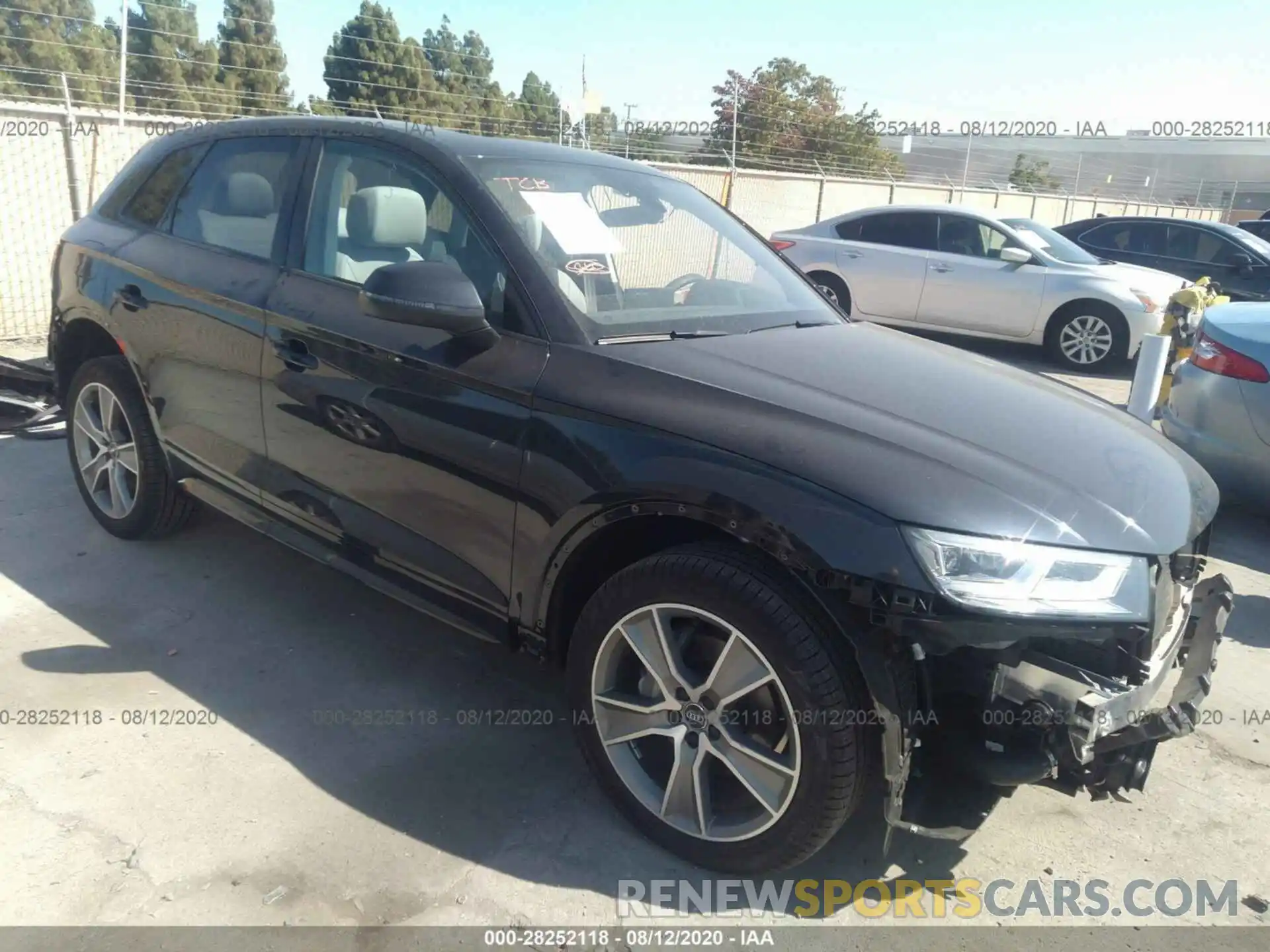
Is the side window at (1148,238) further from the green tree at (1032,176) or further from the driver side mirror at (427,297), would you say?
the green tree at (1032,176)

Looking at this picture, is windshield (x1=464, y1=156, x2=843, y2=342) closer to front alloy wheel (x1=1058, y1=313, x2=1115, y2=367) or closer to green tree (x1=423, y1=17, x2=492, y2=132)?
front alloy wheel (x1=1058, y1=313, x2=1115, y2=367)

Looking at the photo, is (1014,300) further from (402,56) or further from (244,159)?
(402,56)

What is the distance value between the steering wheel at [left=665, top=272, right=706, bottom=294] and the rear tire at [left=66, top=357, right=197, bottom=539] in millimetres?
2257

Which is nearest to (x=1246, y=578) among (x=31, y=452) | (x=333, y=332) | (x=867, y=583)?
(x=867, y=583)

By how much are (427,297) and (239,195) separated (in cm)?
153

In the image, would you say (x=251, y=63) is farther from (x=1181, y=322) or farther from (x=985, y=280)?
(x=1181, y=322)

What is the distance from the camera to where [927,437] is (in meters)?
2.31

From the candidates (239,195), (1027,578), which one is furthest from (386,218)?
(1027,578)

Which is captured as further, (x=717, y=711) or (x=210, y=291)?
(x=210, y=291)

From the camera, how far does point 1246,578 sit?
4.57m

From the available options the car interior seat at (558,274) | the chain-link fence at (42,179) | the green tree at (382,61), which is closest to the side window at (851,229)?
the chain-link fence at (42,179)

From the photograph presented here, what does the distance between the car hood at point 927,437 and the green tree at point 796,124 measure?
81.4 feet

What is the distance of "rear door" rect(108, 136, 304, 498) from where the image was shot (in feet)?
11.0

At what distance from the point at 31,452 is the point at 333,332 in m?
3.46
